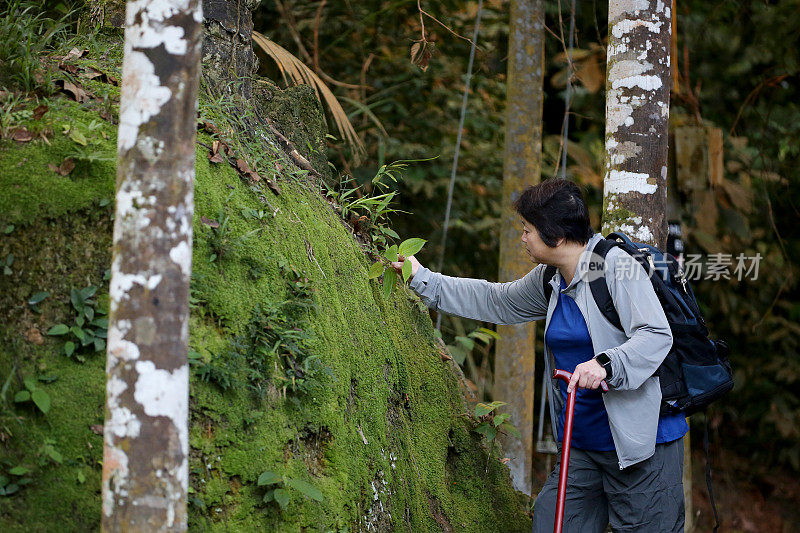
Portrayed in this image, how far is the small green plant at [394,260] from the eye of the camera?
11.4 feet

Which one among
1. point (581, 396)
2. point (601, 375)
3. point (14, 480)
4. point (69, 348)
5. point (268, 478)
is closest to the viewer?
point (14, 480)

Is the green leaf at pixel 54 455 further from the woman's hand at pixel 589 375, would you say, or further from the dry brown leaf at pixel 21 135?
the woman's hand at pixel 589 375

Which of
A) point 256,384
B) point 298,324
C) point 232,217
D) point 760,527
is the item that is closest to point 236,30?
point 232,217

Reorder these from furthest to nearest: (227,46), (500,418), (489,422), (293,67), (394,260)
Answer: (293,67)
(489,422)
(500,418)
(227,46)
(394,260)

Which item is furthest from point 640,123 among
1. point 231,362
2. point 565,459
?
point 231,362

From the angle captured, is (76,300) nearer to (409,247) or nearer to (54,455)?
(54,455)

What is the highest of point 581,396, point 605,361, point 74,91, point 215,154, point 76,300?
point 74,91

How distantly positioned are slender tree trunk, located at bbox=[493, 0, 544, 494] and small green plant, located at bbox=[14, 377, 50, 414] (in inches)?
136

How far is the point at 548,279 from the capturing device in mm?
3553

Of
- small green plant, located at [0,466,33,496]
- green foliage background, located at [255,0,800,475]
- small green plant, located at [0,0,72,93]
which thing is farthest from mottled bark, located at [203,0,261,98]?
green foliage background, located at [255,0,800,475]

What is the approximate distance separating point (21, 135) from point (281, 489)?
1762 mm

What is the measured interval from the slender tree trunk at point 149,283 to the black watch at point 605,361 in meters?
1.75

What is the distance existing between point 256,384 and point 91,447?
0.66 m

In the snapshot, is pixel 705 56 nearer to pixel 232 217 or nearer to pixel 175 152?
pixel 232 217
